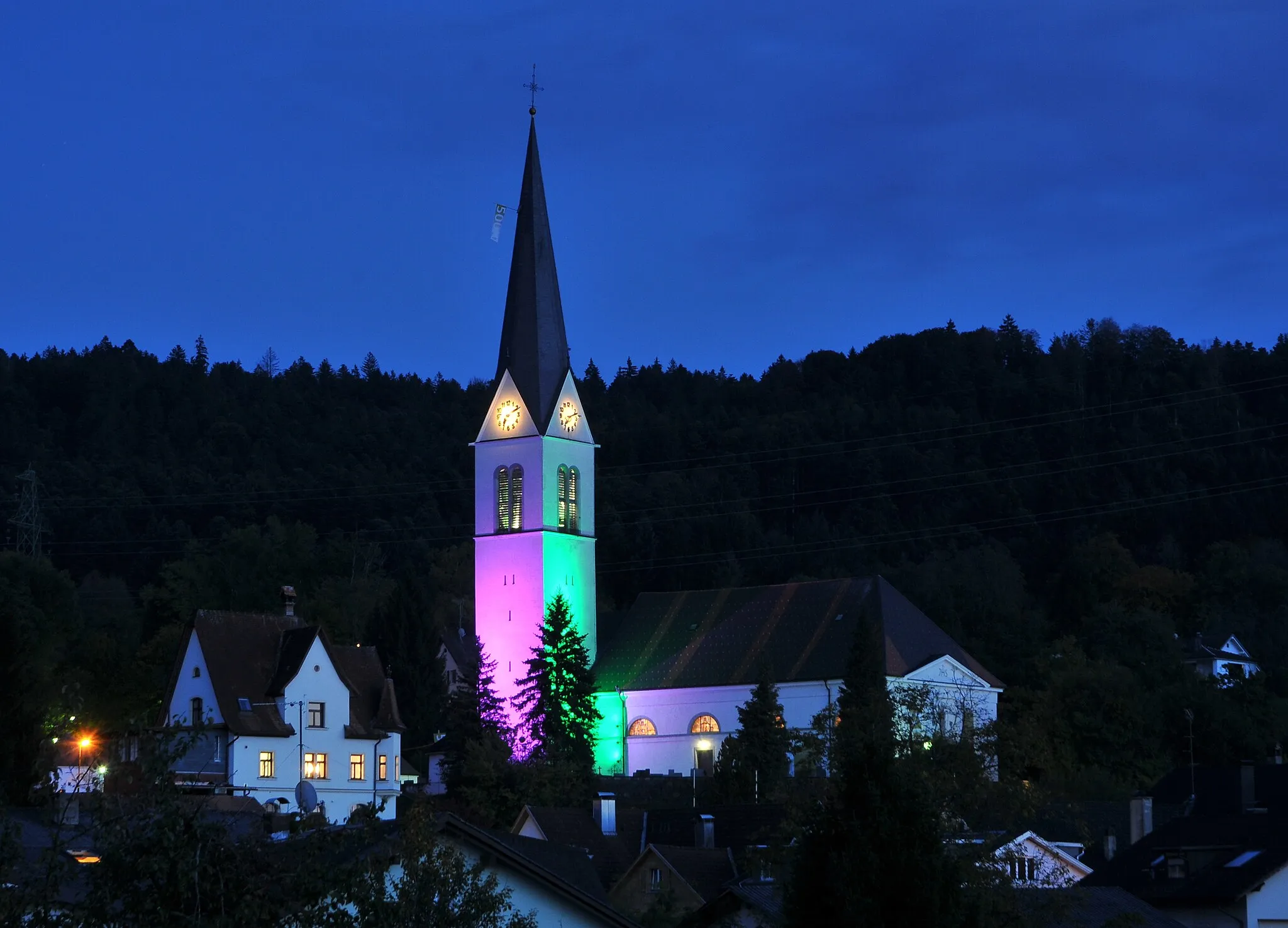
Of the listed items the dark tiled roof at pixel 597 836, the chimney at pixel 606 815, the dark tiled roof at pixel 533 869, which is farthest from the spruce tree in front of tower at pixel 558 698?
the dark tiled roof at pixel 533 869

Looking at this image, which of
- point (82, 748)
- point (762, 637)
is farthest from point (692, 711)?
point (82, 748)

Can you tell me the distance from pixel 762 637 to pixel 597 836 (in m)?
34.0

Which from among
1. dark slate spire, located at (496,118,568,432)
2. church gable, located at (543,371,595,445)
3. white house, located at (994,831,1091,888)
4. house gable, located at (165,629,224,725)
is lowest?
white house, located at (994,831,1091,888)

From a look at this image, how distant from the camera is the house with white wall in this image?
296 ft

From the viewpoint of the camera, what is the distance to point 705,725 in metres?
92.6

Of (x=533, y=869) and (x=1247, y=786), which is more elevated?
(x=1247, y=786)

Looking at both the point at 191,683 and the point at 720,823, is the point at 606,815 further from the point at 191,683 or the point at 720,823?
the point at 191,683

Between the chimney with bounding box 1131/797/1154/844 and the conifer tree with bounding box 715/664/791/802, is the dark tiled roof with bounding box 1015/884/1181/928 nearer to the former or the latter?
the chimney with bounding box 1131/797/1154/844

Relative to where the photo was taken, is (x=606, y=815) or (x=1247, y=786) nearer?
(x=1247, y=786)

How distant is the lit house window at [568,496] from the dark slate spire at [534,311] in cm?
289

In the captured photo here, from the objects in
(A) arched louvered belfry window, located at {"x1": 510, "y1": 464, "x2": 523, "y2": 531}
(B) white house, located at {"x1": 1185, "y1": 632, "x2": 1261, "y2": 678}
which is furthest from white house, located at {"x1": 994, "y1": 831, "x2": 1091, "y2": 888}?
(B) white house, located at {"x1": 1185, "y1": 632, "x2": 1261, "y2": 678}

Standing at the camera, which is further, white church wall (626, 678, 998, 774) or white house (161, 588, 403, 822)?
white church wall (626, 678, 998, 774)

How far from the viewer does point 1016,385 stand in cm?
15900

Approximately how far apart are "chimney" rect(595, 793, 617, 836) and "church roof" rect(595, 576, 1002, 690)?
26.1 metres
